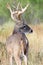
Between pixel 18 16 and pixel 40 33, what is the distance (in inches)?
12.7

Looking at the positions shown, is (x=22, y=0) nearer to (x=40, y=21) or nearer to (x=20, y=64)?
(x=40, y=21)

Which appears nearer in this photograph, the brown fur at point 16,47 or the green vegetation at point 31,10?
the brown fur at point 16,47

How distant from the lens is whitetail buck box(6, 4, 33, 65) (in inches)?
205

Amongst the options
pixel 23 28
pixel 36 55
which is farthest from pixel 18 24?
pixel 36 55

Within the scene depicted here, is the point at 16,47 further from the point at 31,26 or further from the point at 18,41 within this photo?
the point at 31,26

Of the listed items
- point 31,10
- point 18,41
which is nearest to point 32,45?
point 18,41

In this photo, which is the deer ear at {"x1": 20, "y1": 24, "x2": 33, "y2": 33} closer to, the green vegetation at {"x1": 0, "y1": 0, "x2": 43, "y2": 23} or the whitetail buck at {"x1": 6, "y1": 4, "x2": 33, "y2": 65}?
the whitetail buck at {"x1": 6, "y1": 4, "x2": 33, "y2": 65}

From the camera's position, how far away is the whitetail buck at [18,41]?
5.22m

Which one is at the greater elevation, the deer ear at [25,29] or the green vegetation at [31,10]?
the green vegetation at [31,10]

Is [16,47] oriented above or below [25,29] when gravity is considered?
below

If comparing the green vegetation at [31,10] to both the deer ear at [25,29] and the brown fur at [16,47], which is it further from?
the brown fur at [16,47]


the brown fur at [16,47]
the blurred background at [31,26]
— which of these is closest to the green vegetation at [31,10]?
the blurred background at [31,26]

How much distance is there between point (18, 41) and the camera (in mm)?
5254

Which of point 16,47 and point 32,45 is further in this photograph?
point 32,45
